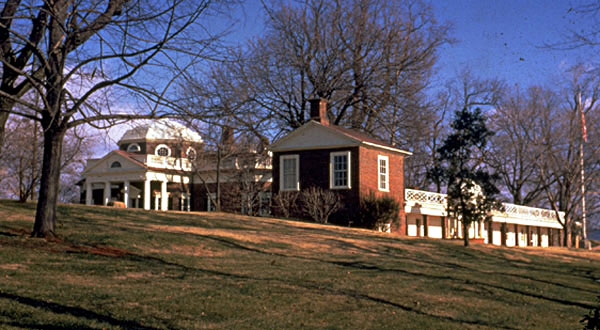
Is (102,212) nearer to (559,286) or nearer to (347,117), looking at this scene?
(559,286)

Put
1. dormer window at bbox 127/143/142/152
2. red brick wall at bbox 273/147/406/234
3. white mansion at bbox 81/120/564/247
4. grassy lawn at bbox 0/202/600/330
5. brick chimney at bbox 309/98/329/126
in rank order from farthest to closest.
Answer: dormer window at bbox 127/143/142/152 < white mansion at bbox 81/120/564/247 < brick chimney at bbox 309/98/329/126 < red brick wall at bbox 273/147/406/234 < grassy lawn at bbox 0/202/600/330

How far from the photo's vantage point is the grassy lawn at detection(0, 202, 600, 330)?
9531 mm

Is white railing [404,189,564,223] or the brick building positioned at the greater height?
the brick building

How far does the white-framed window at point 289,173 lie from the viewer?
3338 centimetres

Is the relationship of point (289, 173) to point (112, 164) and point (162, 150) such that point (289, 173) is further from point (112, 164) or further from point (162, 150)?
point (162, 150)

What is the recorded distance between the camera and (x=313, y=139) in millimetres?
33094

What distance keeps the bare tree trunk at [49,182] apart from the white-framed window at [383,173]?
67.5 ft

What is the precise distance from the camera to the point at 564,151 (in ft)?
159

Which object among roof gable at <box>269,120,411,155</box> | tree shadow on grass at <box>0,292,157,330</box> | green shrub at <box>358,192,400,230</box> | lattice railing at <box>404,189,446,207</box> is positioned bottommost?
tree shadow on grass at <box>0,292,157,330</box>

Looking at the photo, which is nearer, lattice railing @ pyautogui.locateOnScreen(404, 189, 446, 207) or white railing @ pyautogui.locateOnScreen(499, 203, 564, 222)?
lattice railing @ pyautogui.locateOnScreen(404, 189, 446, 207)

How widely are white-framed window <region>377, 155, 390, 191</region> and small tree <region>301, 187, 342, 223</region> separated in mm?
2717

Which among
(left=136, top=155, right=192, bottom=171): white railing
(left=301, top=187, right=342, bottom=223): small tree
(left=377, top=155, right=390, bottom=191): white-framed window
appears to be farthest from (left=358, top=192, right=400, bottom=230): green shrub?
(left=136, top=155, right=192, bottom=171): white railing

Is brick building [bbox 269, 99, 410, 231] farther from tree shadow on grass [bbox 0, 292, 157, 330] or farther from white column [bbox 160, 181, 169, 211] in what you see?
tree shadow on grass [bbox 0, 292, 157, 330]

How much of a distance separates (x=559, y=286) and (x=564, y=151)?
3411 centimetres
